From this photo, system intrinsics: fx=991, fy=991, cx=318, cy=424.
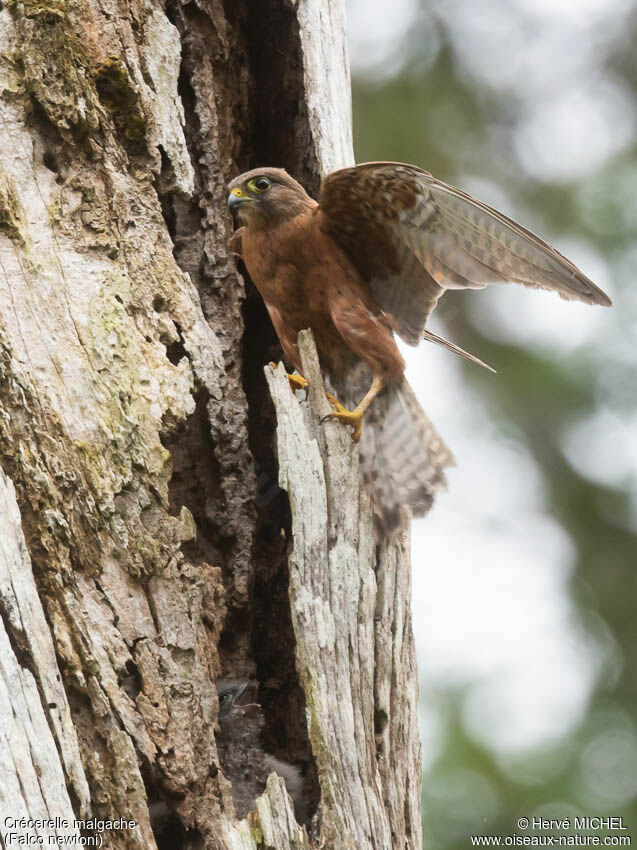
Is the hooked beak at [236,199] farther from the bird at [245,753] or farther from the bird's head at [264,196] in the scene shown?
the bird at [245,753]

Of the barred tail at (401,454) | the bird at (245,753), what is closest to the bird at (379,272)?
the barred tail at (401,454)

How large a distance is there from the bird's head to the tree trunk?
0.09 m

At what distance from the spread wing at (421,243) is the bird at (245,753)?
5.22 feet

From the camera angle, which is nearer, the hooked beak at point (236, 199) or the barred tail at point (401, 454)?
the barred tail at point (401, 454)

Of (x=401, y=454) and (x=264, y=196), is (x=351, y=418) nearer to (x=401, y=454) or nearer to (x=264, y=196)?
(x=401, y=454)

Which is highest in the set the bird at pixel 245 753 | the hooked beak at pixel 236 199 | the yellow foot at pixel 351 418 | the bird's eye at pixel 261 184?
the bird's eye at pixel 261 184

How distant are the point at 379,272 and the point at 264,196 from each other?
22.5 inches

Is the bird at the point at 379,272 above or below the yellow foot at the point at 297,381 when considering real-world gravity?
above

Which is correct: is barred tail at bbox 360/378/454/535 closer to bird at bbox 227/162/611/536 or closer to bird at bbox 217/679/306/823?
bird at bbox 227/162/611/536

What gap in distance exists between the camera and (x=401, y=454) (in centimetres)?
369

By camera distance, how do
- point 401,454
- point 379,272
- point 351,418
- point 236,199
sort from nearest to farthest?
1. point 351,418
2. point 236,199
3. point 401,454
4. point 379,272

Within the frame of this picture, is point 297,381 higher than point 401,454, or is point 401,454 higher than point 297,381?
point 297,381

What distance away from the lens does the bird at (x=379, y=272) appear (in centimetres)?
334

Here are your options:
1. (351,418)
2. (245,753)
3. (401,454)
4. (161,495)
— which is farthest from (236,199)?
(245,753)
